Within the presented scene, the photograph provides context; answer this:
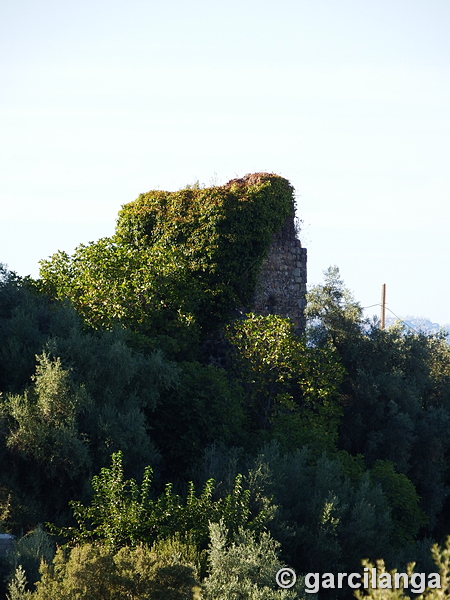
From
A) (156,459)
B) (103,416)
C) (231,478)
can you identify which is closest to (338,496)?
(231,478)

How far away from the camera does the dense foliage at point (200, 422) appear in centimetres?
1323

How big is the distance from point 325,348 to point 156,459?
7854 millimetres

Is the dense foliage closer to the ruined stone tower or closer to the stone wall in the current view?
the ruined stone tower

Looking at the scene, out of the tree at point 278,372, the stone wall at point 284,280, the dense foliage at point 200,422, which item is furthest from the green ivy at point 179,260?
the tree at point 278,372

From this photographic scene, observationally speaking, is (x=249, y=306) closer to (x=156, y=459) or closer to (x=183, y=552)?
(x=156, y=459)

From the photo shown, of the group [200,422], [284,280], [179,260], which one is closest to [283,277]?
[284,280]

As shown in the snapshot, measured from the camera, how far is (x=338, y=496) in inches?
666

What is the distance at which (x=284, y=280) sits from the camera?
25719 millimetres

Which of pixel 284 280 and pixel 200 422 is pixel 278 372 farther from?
pixel 200 422

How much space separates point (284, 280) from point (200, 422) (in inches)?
305

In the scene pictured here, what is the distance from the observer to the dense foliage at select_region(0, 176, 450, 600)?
521 inches

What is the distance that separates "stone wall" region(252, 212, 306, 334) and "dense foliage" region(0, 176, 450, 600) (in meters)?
0.74

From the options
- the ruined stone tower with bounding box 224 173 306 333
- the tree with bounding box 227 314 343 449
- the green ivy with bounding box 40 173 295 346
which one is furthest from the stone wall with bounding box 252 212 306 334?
the tree with bounding box 227 314 343 449

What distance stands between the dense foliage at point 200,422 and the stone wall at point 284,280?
2.43 ft
